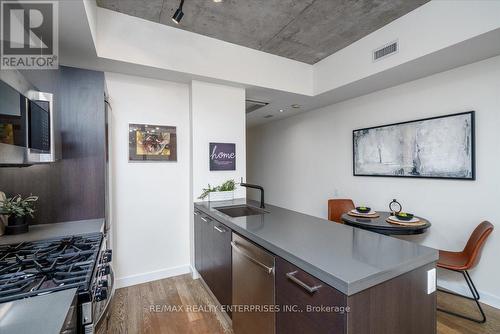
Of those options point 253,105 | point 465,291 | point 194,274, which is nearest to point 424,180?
point 465,291

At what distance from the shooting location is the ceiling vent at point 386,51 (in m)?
2.46

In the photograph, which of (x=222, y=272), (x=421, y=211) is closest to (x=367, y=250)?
(x=222, y=272)

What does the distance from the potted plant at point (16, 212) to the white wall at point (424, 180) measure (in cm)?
390

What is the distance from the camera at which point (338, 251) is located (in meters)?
1.22

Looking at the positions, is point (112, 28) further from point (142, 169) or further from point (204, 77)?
point (142, 169)

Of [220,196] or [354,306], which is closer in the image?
[354,306]

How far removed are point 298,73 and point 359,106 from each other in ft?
3.63

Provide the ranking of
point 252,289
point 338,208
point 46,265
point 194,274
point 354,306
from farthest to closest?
point 338,208 < point 194,274 < point 252,289 < point 46,265 < point 354,306

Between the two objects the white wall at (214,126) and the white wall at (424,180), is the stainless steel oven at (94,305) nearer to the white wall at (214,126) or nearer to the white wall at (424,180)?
the white wall at (214,126)

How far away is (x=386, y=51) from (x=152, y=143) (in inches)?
116

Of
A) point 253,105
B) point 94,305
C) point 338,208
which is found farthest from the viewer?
point 253,105

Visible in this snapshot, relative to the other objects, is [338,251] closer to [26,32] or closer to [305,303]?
[305,303]

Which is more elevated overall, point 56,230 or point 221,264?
point 56,230

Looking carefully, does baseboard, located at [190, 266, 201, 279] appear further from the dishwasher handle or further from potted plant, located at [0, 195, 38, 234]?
potted plant, located at [0, 195, 38, 234]
